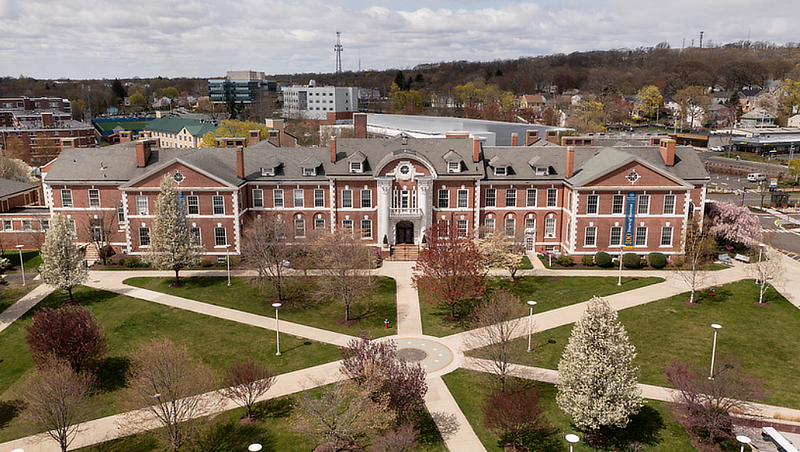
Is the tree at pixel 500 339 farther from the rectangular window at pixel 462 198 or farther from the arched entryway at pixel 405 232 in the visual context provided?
the arched entryway at pixel 405 232

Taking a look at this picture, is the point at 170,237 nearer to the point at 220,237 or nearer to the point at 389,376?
the point at 220,237

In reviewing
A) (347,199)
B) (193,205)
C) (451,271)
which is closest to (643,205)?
(451,271)

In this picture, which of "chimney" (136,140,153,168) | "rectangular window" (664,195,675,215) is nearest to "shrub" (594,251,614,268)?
"rectangular window" (664,195,675,215)

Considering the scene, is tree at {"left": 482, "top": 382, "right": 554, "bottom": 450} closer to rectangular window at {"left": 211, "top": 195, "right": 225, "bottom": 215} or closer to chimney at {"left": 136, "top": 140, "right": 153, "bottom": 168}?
rectangular window at {"left": 211, "top": 195, "right": 225, "bottom": 215}

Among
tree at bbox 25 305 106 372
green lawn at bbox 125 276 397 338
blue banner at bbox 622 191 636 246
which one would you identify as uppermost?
blue banner at bbox 622 191 636 246

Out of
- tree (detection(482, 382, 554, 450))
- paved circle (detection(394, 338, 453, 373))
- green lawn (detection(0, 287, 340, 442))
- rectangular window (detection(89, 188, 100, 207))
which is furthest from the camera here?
rectangular window (detection(89, 188, 100, 207))

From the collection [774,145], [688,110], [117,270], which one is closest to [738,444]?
[117,270]
